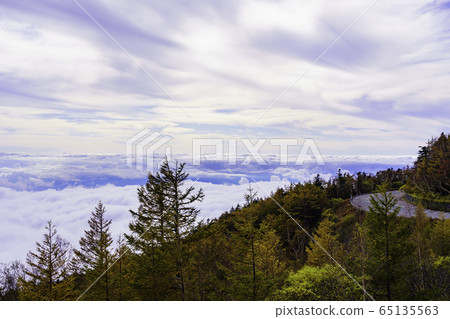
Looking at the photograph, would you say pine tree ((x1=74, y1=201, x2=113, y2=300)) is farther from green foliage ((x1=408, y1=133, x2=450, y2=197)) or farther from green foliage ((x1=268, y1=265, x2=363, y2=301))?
green foliage ((x1=408, y1=133, x2=450, y2=197))

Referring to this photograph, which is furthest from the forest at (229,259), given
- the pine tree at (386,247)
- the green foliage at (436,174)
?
the green foliage at (436,174)

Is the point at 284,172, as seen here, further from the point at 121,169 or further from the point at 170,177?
the point at 121,169

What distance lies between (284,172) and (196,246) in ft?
31.5

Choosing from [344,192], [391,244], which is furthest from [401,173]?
[391,244]

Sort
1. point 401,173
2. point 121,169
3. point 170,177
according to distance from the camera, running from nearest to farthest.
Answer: point 170,177
point 121,169
point 401,173

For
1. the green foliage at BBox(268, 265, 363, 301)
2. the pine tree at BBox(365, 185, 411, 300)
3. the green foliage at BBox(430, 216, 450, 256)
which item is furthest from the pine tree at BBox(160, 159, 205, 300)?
the green foliage at BBox(430, 216, 450, 256)

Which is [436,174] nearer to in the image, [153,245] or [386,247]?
[386,247]

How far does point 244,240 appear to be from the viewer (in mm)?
14867

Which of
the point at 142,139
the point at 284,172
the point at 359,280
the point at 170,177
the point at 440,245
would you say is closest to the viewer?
the point at 359,280

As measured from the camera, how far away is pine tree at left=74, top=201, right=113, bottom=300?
60.0ft

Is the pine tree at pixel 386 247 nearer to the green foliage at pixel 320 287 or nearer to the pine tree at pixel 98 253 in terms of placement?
the green foliage at pixel 320 287

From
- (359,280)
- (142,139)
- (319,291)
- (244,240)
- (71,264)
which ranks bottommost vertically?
(71,264)

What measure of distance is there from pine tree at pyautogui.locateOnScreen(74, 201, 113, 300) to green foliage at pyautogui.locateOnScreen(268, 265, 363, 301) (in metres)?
11.5

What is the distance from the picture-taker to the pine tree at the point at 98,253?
720 inches
